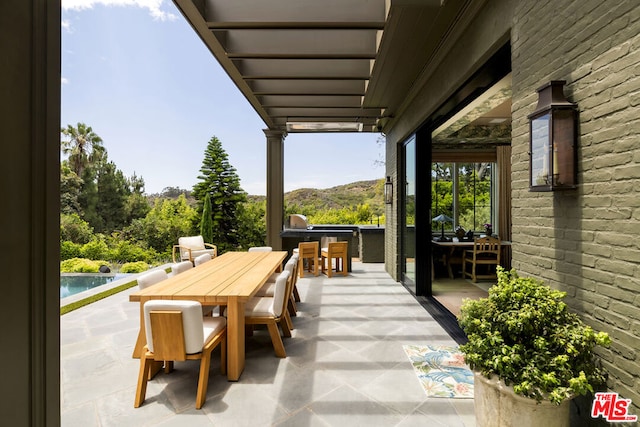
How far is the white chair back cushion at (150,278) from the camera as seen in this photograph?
2.73m

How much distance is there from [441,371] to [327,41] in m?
3.52

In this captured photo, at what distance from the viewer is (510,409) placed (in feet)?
5.18

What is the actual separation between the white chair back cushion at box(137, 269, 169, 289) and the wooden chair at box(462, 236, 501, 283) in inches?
200

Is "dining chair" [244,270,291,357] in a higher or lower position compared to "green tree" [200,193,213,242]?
lower

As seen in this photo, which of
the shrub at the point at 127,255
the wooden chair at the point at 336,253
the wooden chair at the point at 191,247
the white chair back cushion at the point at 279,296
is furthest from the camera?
the shrub at the point at 127,255

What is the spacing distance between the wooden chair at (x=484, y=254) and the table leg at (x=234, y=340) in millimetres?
4666

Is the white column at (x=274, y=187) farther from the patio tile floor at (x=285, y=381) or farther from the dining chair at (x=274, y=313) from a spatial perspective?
the dining chair at (x=274, y=313)

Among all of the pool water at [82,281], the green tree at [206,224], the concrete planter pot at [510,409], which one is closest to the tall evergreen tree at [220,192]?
the green tree at [206,224]

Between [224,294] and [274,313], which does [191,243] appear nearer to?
[274,313]

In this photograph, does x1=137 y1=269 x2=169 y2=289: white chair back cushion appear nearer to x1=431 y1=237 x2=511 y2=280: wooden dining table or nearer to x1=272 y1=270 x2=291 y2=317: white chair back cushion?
x1=272 y1=270 x2=291 y2=317: white chair back cushion

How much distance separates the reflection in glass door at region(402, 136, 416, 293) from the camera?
16.8 ft

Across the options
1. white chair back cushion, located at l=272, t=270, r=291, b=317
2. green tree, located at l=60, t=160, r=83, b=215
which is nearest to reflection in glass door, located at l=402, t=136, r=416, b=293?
white chair back cushion, located at l=272, t=270, r=291, b=317

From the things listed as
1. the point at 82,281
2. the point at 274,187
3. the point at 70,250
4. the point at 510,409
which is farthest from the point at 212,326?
the point at 70,250

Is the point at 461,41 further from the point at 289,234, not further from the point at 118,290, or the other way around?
the point at 118,290
